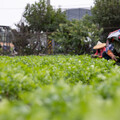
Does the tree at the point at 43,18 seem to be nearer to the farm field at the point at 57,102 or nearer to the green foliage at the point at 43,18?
the green foliage at the point at 43,18

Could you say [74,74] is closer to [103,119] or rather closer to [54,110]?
[54,110]

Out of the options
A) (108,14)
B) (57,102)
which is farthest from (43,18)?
(57,102)

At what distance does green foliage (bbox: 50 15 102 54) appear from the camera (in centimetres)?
1532

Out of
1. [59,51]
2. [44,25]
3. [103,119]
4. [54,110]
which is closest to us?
[103,119]

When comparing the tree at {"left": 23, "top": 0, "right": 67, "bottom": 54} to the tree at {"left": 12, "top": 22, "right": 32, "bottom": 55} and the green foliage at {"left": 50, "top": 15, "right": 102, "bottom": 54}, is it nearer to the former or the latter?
the tree at {"left": 12, "top": 22, "right": 32, "bottom": 55}

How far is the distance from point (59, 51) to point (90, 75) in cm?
1288

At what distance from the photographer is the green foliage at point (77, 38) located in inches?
603

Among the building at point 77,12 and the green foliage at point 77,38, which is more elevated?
the building at point 77,12

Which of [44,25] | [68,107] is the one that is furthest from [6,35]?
[68,107]

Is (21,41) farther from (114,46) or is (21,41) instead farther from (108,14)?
(108,14)

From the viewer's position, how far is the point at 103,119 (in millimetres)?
996

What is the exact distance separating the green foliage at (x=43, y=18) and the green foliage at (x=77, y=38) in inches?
488

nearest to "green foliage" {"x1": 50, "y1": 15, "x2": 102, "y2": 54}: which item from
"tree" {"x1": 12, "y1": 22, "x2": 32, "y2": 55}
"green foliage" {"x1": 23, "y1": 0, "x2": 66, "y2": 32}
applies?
"tree" {"x1": 12, "y1": 22, "x2": 32, "y2": 55}

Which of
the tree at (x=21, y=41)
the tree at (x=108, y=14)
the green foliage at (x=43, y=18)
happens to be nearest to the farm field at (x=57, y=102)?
the tree at (x=21, y=41)
